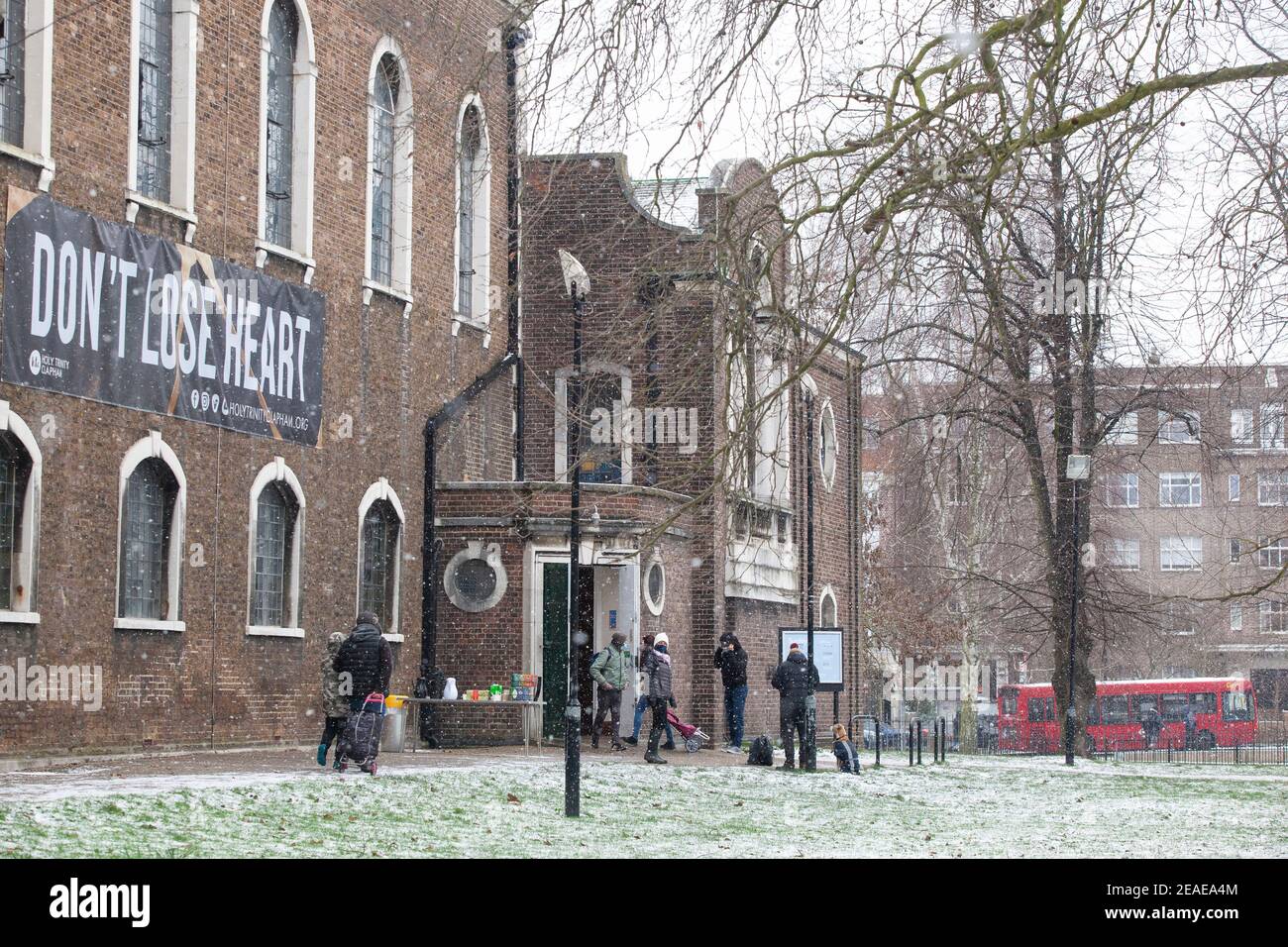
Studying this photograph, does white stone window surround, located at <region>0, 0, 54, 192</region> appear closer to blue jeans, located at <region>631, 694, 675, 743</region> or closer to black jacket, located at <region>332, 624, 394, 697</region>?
black jacket, located at <region>332, 624, 394, 697</region>

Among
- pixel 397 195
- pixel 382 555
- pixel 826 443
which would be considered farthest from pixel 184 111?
pixel 826 443

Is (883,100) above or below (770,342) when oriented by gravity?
above

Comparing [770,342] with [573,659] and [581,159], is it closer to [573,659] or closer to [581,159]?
[581,159]

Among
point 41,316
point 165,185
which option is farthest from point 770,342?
point 165,185

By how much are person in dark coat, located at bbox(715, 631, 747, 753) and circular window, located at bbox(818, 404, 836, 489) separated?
460 inches

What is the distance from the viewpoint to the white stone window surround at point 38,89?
69.2 ft

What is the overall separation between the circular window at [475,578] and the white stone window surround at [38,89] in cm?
1052

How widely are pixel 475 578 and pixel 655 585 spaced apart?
319 centimetres

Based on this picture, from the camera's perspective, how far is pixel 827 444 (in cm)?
4266

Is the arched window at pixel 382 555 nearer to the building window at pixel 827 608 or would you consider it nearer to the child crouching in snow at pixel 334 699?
the child crouching in snow at pixel 334 699

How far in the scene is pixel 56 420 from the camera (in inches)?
840

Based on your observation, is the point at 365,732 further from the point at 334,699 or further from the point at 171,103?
the point at 171,103

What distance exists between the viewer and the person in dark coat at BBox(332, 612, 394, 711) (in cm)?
2033

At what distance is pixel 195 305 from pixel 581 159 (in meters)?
9.50
